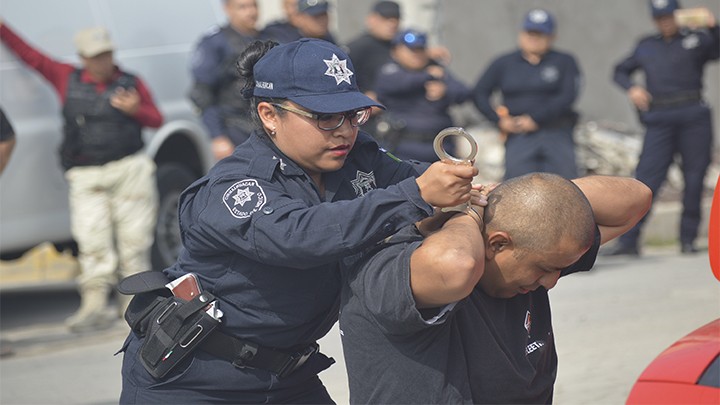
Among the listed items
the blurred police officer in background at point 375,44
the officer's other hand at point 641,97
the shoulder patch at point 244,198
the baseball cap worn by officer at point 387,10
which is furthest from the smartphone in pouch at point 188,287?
the officer's other hand at point 641,97

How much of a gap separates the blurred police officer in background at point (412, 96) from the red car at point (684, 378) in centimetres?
602

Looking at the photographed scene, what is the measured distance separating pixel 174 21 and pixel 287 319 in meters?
5.75

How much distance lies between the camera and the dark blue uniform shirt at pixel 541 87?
30.0ft

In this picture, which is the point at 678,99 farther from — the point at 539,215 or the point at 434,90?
the point at 539,215

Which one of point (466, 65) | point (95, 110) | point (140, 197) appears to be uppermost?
point (95, 110)

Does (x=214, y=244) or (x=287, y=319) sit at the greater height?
(x=214, y=244)

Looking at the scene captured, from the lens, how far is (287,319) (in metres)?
3.37

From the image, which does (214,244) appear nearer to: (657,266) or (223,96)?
(223,96)

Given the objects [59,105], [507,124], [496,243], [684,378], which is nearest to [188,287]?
[496,243]

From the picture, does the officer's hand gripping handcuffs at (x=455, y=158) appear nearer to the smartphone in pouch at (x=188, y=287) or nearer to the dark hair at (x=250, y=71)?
the dark hair at (x=250, y=71)

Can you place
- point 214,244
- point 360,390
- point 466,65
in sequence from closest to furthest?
point 360,390, point 214,244, point 466,65

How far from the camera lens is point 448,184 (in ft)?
9.43

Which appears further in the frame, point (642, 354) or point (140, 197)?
point (140, 197)

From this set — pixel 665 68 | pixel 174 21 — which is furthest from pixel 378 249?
pixel 665 68
